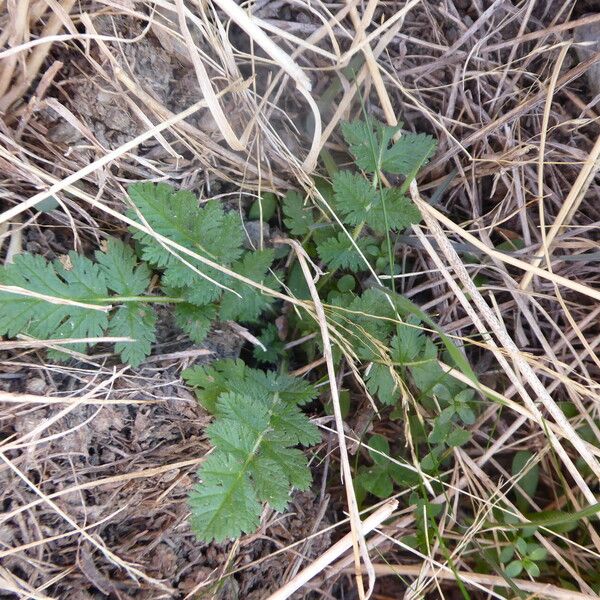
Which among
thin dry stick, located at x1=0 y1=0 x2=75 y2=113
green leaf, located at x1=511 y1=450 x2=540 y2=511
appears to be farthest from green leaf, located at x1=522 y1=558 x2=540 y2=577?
thin dry stick, located at x1=0 y1=0 x2=75 y2=113

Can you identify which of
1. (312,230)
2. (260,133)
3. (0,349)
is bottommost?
(0,349)

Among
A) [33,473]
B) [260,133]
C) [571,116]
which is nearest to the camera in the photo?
[33,473]

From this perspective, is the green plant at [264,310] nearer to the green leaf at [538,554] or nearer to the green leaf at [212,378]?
the green leaf at [212,378]

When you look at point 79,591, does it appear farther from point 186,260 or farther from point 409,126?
point 409,126

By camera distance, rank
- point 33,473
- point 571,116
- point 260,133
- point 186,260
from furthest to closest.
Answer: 1. point 571,116
2. point 260,133
3. point 186,260
4. point 33,473

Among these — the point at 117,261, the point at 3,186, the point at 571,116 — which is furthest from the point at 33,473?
the point at 571,116

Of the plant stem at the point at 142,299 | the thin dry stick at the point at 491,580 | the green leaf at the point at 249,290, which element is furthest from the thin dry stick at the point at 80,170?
the thin dry stick at the point at 491,580

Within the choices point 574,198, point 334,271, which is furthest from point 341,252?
point 574,198
